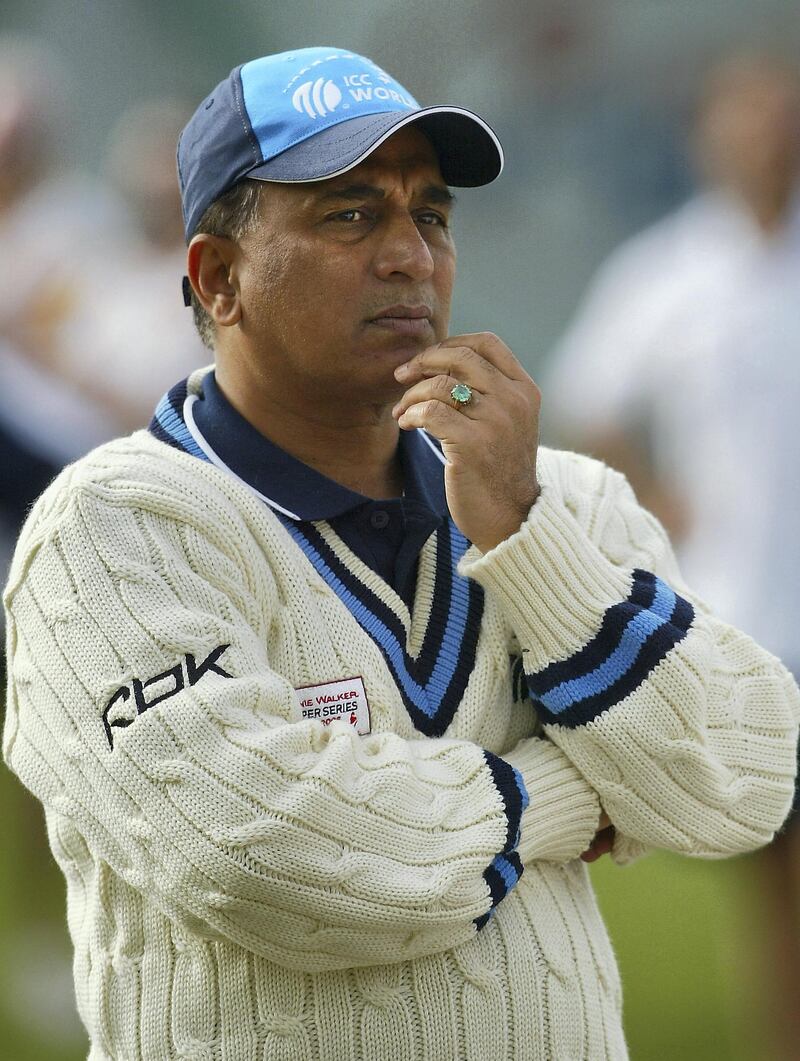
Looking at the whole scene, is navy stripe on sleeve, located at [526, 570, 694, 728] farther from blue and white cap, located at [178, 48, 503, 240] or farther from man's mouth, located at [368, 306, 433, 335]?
blue and white cap, located at [178, 48, 503, 240]

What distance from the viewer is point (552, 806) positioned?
187cm

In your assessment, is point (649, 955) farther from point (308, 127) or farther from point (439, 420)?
point (308, 127)

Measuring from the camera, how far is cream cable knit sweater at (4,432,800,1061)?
1.65 meters

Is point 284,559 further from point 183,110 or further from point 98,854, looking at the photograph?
point 183,110

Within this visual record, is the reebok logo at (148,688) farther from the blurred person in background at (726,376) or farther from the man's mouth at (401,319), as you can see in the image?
the blurred person in background at (726,376)

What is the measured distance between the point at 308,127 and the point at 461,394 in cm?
39

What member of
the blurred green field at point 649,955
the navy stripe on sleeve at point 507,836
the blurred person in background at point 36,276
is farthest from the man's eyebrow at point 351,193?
the blurred person in background at point 36,276

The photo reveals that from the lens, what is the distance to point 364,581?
1.92m

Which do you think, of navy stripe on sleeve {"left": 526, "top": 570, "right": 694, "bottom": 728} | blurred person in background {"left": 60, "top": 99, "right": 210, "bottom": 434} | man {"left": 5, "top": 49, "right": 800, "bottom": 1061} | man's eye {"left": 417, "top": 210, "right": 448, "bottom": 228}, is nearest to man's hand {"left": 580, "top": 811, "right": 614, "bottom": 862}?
man {"left": 5, "top": 49, "right": 800, "bottom": 1061}

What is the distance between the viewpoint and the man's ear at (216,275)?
201 cm

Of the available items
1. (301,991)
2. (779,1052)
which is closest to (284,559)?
(301,991)

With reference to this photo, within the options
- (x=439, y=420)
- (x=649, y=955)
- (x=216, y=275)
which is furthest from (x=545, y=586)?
(x=649, y=955)

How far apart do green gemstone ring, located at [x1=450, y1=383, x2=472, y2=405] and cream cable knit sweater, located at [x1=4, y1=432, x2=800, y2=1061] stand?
0.15 metres

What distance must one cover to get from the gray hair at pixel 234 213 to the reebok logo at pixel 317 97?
0.36 ft
